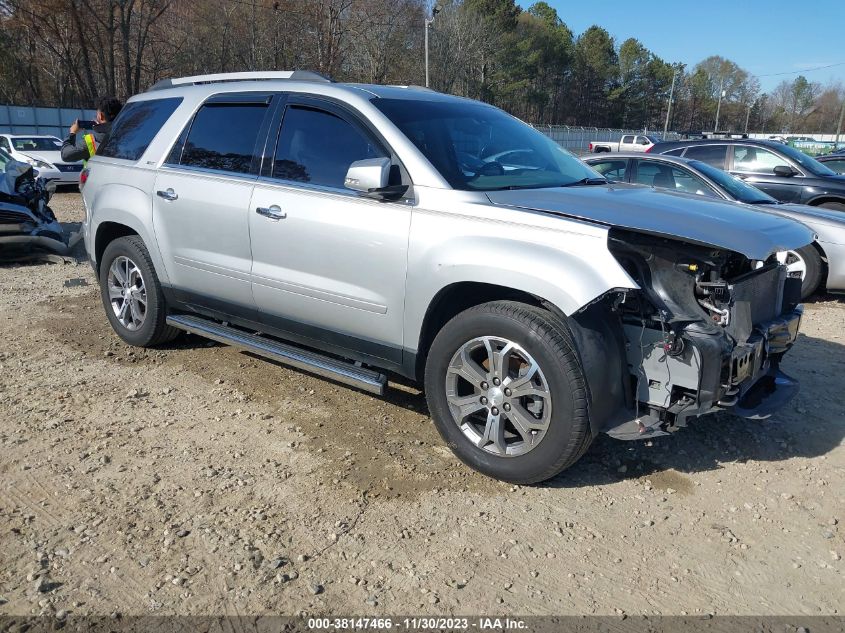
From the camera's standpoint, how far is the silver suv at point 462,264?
3061 mm

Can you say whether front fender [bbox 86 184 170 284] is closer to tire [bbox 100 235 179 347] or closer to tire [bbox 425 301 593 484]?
tire [bbox 100 235 179 347]

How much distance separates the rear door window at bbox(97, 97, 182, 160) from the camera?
504 centimetres

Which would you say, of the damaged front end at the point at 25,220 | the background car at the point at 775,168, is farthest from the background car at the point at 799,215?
the damaged front end at the point at 25,220

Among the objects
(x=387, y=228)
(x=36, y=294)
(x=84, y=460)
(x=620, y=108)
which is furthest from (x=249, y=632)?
(x=620, y=108)

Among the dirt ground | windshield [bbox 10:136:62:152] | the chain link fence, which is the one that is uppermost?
the chain link fence

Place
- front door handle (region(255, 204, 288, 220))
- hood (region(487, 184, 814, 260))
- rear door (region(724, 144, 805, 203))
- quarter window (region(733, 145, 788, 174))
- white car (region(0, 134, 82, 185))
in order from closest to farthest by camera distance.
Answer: hood (region(487, 184, 814, 260)) → front door handle (region(255, 204, 288, 220)) → rear door (region(724, 144, 805, 203)) → quarter window (region(733, 145, 788, 174)) → white car (region(0, 134, 82, 185))

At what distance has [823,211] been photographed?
7.49 meters

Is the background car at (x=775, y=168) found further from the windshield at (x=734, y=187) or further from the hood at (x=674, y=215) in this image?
the hood at (x=674, y=215)

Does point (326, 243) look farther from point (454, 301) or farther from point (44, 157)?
point (44, 157)

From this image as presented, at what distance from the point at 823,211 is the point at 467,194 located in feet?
19.3

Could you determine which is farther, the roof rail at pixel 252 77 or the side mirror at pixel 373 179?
the roof rail at pixel 252 77

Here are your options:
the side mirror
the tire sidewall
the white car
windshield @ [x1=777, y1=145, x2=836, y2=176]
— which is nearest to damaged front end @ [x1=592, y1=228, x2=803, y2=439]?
the side mirror

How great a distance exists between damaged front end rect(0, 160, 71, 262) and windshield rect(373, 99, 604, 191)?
6.84 metres

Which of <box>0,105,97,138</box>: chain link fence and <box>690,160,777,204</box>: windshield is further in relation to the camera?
<box>0,105,97,138</box>: chain link fence
